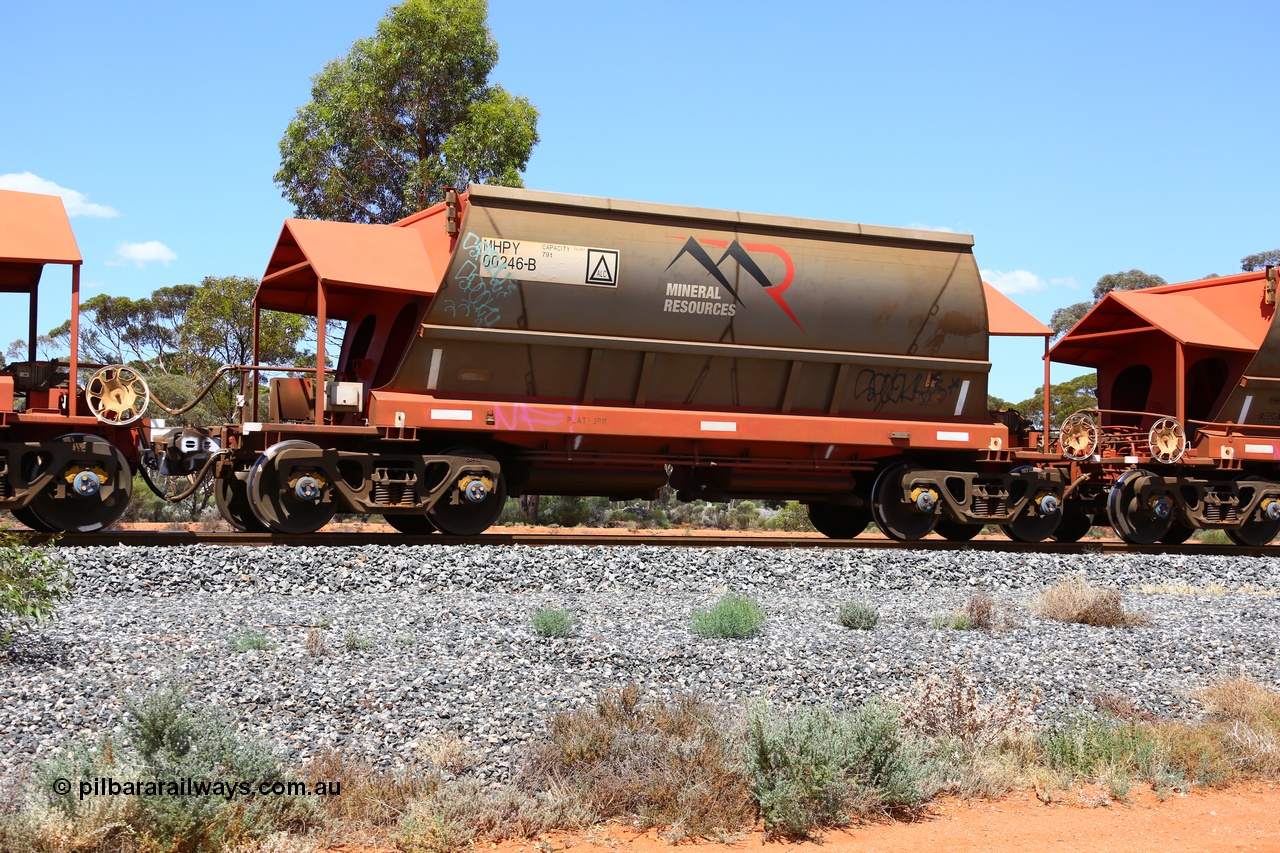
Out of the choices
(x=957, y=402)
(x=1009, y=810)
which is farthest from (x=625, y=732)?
(x=957, y=402)

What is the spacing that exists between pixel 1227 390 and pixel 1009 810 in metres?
13.1

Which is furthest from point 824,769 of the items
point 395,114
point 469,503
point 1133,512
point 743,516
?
point 395,114

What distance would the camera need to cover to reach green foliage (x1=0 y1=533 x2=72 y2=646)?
6.96 meters

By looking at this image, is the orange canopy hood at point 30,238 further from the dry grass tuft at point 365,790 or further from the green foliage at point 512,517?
the green foliage at point 512,517

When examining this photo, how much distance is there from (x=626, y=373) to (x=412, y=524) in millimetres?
3123

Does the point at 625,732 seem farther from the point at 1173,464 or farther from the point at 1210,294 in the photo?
the point at 1210,294

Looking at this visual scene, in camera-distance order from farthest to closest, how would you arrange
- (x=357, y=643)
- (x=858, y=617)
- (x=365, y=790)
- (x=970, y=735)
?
(x=858, y=617) < (x=357, y=643) < (x=970, y=735) < (x=365, y=790)

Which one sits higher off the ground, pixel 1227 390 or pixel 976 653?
Result: pixel 1227 390

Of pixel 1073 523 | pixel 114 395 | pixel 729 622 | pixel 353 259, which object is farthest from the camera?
pixel 1073 523

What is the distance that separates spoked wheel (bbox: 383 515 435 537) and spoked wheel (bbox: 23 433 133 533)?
117 inches

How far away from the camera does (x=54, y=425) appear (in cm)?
1117

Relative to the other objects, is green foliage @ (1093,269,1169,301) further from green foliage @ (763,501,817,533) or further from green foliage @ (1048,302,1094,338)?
green foliage @ (763,501,817,533)

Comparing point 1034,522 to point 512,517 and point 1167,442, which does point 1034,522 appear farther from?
point 512,517

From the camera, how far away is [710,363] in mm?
13602
